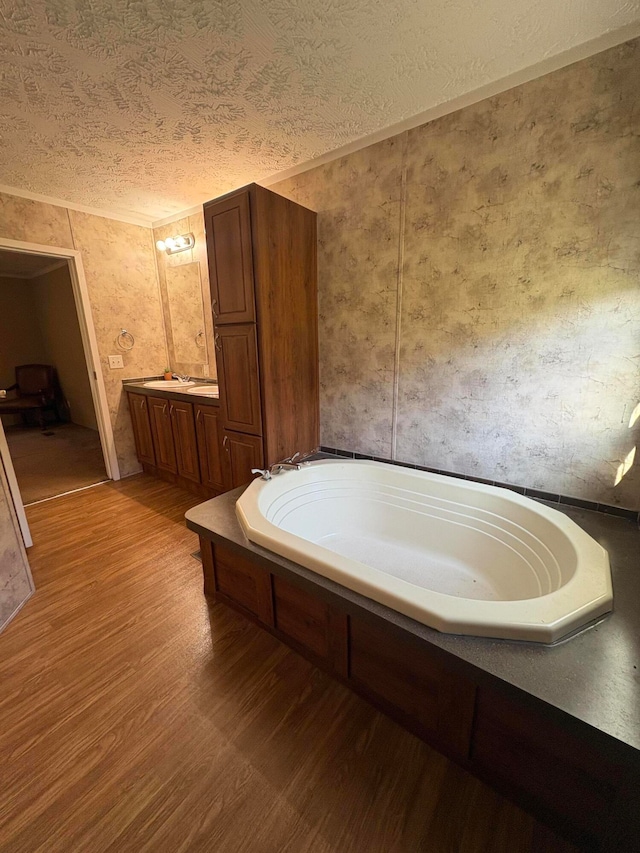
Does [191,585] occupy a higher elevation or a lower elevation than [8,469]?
lower

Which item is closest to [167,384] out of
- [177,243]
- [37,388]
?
[177,243]

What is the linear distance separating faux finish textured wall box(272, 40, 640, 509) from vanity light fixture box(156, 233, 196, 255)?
132cm

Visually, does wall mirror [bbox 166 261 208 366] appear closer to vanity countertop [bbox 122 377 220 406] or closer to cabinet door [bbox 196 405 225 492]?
vanity countertop [bbox 122 377 220 406]

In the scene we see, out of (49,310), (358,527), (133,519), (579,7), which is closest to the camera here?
(579,7)

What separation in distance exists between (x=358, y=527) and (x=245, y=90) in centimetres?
225

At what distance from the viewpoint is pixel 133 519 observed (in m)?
2.56

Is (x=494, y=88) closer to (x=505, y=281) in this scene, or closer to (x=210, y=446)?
(x=505, y=281)

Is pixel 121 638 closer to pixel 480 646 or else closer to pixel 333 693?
pixel 333 693

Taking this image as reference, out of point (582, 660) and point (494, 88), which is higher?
point (494, 88)

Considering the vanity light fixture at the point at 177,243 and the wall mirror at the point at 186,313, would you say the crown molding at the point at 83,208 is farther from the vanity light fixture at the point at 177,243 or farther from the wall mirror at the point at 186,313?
the wall mirror at the point at 186,313

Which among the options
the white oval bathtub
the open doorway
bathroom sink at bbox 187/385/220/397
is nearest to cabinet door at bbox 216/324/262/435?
bathroom sink at bbox 187/385/220/397

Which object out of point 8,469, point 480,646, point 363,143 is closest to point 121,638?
point 8,469

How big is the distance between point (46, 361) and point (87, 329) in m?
3.73

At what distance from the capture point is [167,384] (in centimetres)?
323
